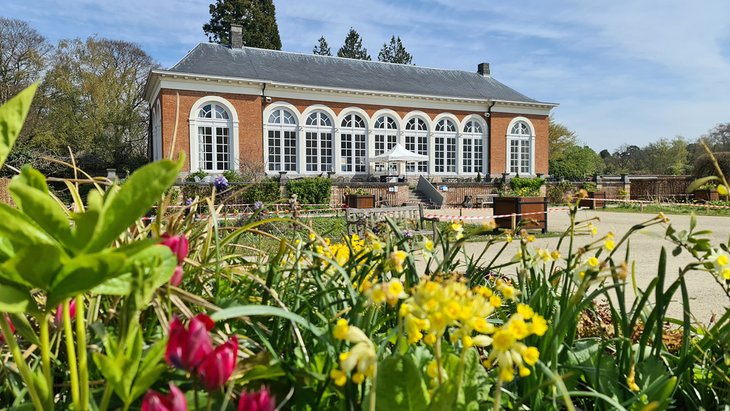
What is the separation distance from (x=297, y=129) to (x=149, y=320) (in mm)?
23907

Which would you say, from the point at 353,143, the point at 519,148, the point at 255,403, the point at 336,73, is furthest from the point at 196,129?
the point at 255,403

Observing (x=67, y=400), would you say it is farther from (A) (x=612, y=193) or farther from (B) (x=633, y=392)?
(A) (x=612, y=193)

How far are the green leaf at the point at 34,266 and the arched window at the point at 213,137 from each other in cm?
2297

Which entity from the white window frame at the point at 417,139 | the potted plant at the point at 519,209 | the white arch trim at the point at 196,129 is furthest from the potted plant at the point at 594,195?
the white arch trim at the point at 196,129

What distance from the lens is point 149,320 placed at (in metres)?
1.07

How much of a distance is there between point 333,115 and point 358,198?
292 inches

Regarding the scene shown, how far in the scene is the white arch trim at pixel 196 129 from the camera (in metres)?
22.0

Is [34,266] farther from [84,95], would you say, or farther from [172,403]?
[84,95]

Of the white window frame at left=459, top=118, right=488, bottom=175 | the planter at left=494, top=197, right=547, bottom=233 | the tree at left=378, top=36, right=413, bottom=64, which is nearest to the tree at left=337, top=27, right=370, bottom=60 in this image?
the tree at left=378, top=36, right=413, bottom=64

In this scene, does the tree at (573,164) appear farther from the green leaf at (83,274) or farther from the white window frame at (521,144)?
the green leaf at (83,274)

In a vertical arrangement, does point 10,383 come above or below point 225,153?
below

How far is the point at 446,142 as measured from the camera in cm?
2783

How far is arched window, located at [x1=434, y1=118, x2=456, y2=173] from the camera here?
27672mm

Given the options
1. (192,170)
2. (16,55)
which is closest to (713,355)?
(192,170)
